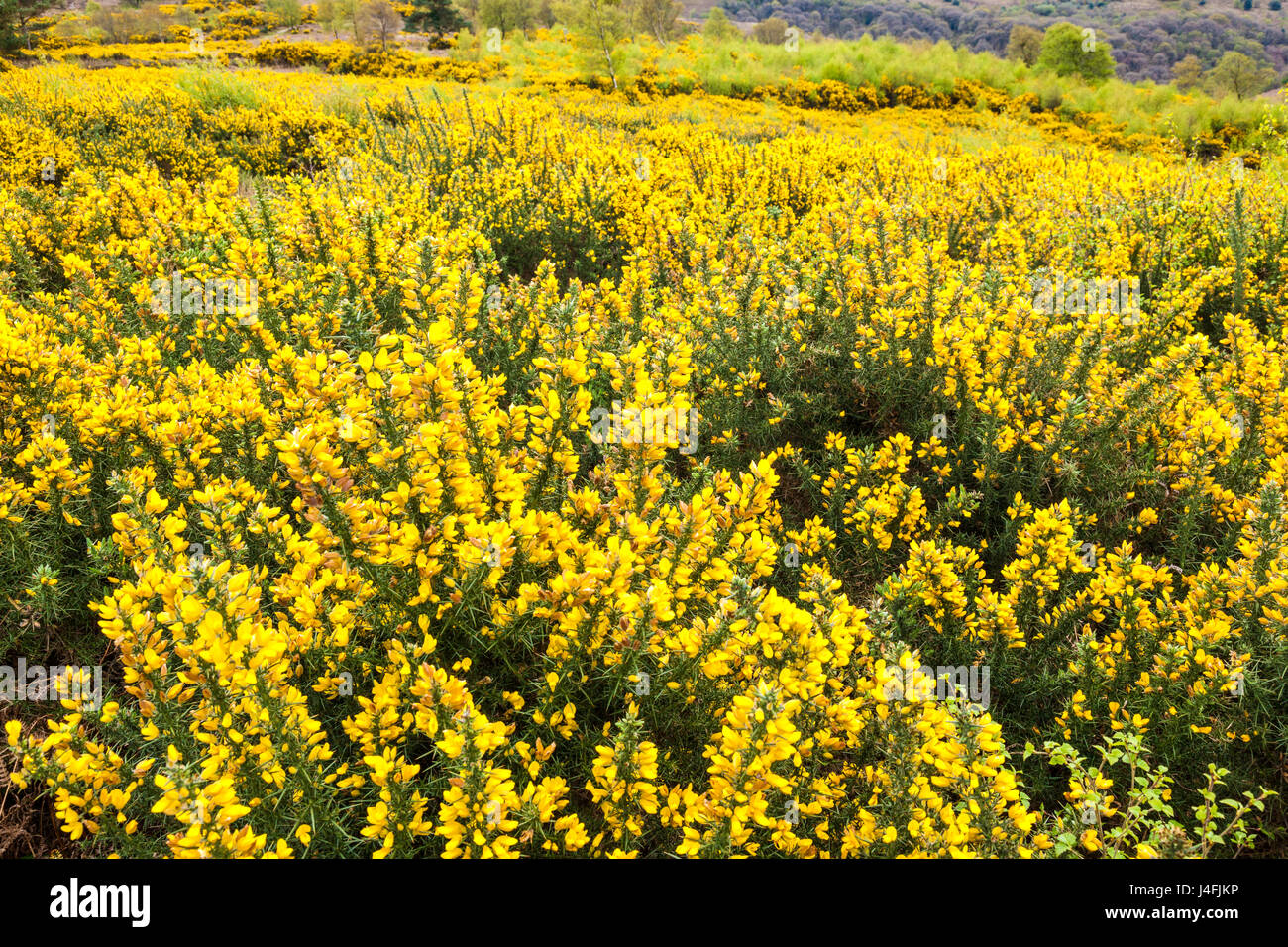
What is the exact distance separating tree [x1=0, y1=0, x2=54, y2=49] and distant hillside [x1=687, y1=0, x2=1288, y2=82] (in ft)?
254

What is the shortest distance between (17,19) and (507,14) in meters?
27.7

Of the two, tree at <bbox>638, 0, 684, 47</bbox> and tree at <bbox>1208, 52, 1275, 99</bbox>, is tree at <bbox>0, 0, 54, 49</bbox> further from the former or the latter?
tree at <bbox>1208, 52, 1275, 99</bbox>

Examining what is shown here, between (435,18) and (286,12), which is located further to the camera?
(435,18)

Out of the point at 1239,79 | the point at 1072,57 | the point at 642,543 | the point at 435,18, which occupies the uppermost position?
the point at 435,18

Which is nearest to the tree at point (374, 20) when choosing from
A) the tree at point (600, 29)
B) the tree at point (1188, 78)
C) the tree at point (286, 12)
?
the tree at point (286, 12)

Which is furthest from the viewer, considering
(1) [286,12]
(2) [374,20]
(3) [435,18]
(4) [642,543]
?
(3) [435,18]

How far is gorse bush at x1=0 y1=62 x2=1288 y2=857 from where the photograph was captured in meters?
1.84

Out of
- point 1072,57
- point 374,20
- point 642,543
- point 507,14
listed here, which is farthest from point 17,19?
point 1072,57

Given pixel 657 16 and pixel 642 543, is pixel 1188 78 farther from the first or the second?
pixel 642 543

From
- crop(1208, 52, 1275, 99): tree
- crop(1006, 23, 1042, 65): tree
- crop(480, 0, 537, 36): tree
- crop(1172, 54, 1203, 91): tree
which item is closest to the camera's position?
crop(1208, 52, 1275, 99): tree

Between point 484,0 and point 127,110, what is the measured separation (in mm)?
41784

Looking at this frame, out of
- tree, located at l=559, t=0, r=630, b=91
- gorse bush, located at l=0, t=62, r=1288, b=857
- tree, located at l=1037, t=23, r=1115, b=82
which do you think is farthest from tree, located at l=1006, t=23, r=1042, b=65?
gorse bush, located at l=0, t=62, r=1288, b=857

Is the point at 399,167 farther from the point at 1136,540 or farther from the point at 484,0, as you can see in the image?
the point at 484,0

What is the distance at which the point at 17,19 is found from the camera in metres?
26.2
